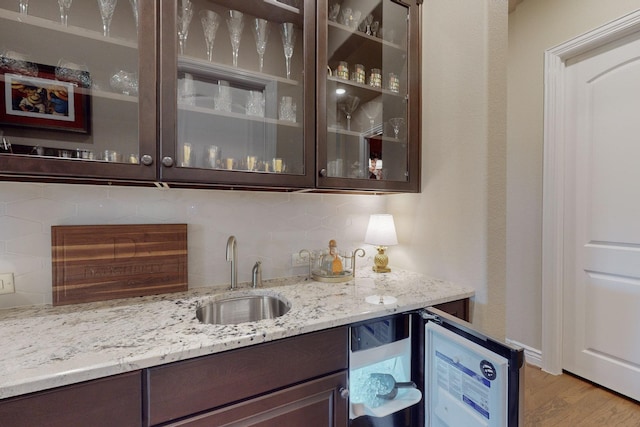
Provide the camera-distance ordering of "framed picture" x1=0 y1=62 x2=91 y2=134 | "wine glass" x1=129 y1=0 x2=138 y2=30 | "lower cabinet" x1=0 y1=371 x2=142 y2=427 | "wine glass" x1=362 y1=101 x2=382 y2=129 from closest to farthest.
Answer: "lower cabinet" x1=0 y1=371 x2=142 y2=427, "framed picture" x1=0 y1=62 x2=91 y2=134, "wine glass" x1=129 y1=0 x2=138 y2=30, "wine glass" x1=362 y1=101 x2=382 y2=129

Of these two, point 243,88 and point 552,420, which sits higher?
point 243,88

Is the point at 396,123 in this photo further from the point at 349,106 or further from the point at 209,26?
the point at 209,26

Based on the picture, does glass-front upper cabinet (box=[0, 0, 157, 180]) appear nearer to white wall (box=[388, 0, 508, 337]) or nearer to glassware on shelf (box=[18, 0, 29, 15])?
glassware on shelf (box=[18, 0, 29, 15])

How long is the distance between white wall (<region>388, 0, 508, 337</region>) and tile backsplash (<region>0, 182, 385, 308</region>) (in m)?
0.47

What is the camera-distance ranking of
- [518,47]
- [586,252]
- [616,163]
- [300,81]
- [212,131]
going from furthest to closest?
1. [518,47]
2. [586,252]
3. [616,163]
4. [300,81]
5. [212,131]

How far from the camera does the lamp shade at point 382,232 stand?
1.57 m

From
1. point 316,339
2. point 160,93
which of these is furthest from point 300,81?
point 316,339

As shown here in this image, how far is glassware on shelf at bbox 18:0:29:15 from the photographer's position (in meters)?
0.89

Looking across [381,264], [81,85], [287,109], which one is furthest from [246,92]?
[381,264]

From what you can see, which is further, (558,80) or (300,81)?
(558,80)

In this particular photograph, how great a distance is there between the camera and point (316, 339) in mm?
940

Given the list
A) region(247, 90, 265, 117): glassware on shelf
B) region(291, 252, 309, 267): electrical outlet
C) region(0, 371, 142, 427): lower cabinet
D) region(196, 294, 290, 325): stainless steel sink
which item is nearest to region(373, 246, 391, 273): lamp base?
region(291, 252, 309, 267): electrical outlet

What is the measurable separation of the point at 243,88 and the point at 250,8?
1.17 ft

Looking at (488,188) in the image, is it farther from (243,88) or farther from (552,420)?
(552,420)
